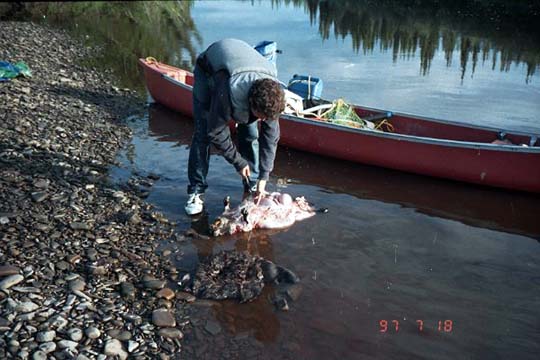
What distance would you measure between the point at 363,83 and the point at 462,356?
33.0 ft

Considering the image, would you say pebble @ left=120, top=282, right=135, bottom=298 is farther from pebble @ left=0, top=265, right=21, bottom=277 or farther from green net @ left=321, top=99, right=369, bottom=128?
green net @ left=321, top=99, right=369, bottom=128

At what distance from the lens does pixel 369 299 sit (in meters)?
5.20

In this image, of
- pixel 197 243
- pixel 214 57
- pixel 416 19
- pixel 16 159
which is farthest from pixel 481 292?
pixel 416 19

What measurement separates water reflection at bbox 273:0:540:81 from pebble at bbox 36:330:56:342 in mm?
12953

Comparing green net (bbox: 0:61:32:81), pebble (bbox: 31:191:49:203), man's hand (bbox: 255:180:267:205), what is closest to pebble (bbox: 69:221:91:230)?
pebble (bbox: 31:191:49:203)

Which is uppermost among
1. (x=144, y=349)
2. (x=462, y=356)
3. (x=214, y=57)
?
(x=214, y=57)

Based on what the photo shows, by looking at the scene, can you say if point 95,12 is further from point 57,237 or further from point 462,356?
point 462,356

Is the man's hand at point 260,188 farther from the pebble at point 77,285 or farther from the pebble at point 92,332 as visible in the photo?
the pebble at point 92,332

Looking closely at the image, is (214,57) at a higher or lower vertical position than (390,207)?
higher

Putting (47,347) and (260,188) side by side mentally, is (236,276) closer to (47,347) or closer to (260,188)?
(260,188)

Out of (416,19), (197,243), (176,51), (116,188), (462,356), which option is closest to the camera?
(462,356)

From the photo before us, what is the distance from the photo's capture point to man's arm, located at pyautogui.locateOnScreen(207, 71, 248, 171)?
16.9 feet
